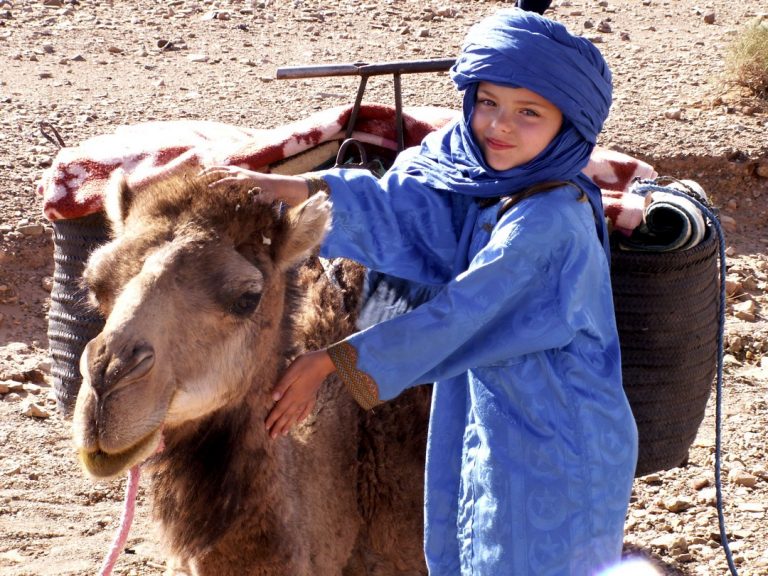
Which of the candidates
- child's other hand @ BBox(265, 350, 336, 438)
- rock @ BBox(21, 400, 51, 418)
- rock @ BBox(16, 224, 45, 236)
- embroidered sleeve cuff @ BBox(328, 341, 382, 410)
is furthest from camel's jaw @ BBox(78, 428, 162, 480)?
rock @ BBox(16, 224, 45, 236)

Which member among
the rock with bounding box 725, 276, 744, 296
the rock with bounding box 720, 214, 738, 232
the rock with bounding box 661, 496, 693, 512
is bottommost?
the rock with bounding box 720, 214, 738, 232

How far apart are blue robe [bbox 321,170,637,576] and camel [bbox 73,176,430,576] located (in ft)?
1.19

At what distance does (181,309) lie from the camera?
296cm

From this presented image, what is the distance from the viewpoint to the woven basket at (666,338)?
4.02 m

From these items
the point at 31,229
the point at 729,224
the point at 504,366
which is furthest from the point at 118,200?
the point at 729,224

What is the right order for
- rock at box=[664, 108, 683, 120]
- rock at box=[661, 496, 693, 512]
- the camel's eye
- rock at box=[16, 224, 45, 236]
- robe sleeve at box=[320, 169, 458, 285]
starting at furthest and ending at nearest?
rock at box=[664, 108, 683, 120]
rock at box=[16, 224, 45, 236]
rock at box=[661, 496, 693, 512]
robe sleeve at box=[320, 169, 458, 285]
the camel's eye

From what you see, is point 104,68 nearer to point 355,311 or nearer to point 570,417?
point 355,311

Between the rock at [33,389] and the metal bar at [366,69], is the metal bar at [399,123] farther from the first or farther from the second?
the rock at [33,389]

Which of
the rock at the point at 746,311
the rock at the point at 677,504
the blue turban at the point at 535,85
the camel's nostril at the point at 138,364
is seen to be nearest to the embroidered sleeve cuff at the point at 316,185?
the blue turban at the point at 535,85

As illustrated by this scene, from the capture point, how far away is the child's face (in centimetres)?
323

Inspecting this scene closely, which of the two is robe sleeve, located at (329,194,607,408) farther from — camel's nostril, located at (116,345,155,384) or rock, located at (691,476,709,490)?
rock, located at (691,476,709,490)

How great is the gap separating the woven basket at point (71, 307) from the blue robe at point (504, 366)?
143cm

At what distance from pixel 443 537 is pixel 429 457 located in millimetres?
275

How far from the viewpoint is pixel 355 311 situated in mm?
4242
